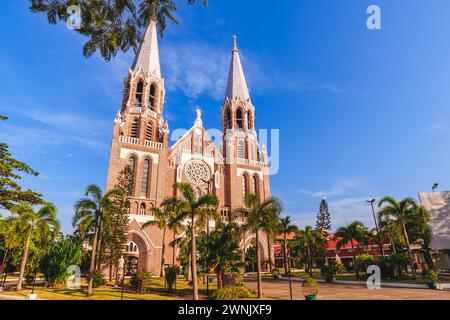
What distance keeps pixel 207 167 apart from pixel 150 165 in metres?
8.60

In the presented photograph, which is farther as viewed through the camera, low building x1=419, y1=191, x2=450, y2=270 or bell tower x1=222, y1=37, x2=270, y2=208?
bell tower x1=222, y1=37, x2=270, y2=208

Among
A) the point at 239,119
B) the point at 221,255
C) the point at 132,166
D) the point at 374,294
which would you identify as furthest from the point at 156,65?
the point at 374,294

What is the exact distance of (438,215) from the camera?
3030 centimetres

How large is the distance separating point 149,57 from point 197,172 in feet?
65.7

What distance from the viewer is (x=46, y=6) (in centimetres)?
685

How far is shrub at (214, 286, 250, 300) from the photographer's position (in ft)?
47.6

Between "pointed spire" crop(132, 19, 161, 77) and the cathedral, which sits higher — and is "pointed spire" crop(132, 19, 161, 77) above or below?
above

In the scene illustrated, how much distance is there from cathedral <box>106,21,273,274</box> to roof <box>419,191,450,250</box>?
739 inches

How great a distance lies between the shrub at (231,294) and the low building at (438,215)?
25.1 meters

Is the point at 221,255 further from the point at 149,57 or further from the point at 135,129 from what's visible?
the point at 149,57

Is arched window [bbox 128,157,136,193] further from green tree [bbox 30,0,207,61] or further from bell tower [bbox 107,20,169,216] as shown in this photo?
green tree [bbox 30,0,207,61]

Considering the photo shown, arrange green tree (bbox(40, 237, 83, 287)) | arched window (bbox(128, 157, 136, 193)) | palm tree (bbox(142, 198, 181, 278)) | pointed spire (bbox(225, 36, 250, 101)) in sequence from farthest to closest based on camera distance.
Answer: pointed spire (bbox(225, 36, 250, 101)), arched window (bbox(128, 157, 136, 193)), green tree (bbox(40, 237, 83, 287)), palm tree (bbox(142, 198, 181, 278))

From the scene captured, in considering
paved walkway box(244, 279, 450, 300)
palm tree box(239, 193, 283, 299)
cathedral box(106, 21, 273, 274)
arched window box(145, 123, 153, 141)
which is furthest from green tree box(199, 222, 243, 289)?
arched window box(145, 123, 153, 141)

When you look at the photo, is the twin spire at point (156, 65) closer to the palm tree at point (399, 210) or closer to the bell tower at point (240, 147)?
the bell tower at point (240, 147)
